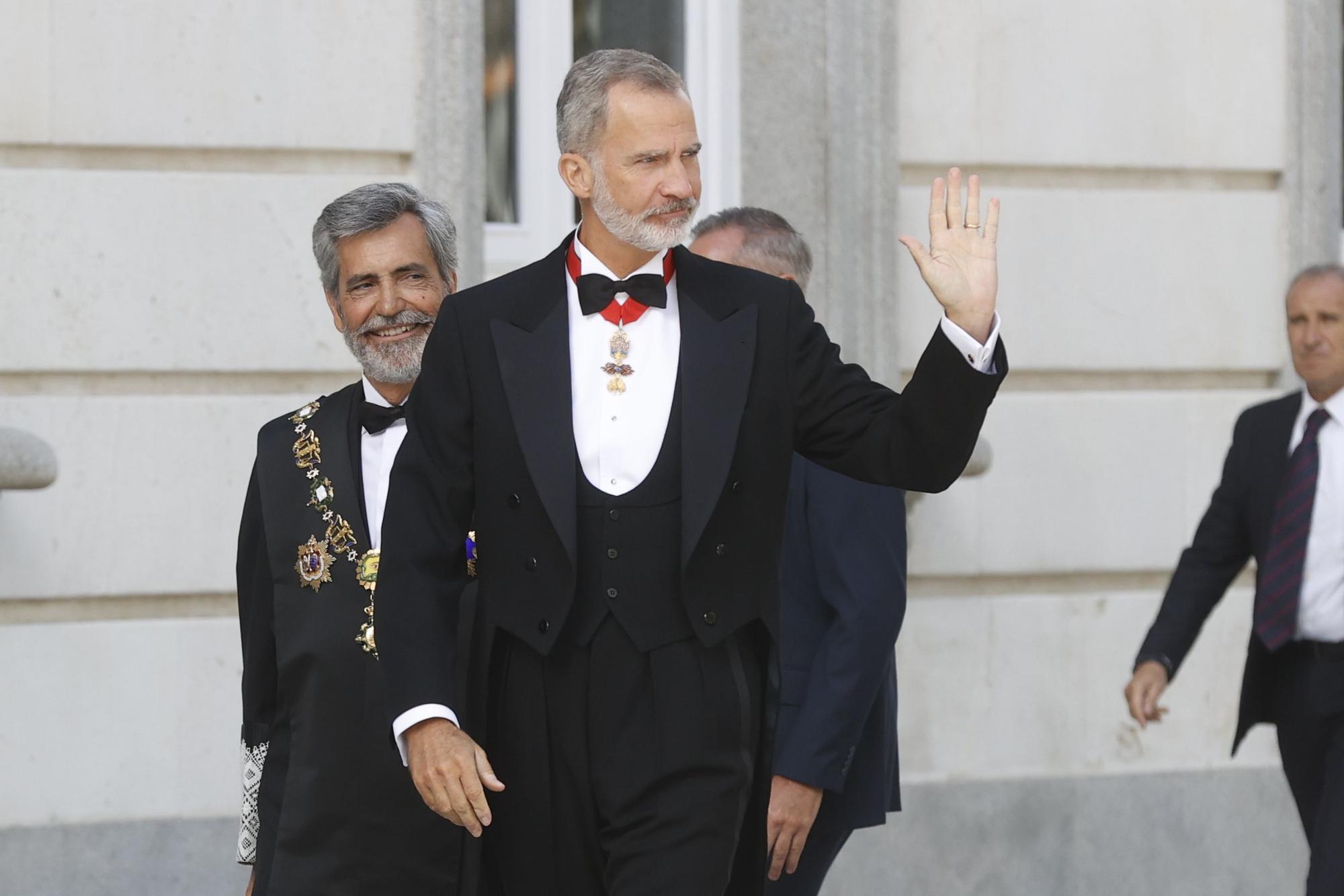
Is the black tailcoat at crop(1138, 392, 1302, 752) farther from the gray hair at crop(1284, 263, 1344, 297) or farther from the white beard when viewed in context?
the white beard

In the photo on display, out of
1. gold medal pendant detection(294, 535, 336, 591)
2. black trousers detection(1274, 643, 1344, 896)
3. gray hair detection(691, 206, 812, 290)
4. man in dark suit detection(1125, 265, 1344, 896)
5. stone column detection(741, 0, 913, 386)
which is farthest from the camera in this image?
stone column detection(741, 0, 913, 386)

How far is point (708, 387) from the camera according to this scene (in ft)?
10.3

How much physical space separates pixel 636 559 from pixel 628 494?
108 millimetres

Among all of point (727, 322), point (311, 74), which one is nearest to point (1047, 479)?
point (311, 74)

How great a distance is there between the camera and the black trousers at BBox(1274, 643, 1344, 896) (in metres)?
4.89

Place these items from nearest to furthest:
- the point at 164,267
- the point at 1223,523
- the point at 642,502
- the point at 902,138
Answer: the point at 642,502
the point at 1223,523
the point at 164,267
the point at 902,138

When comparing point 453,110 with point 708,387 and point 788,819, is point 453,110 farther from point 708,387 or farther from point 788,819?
point 708,387

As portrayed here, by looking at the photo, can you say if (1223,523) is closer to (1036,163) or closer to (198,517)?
(1036,163)

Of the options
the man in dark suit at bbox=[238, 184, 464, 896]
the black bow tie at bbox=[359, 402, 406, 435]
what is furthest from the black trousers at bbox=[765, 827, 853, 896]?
the black bow tie at bbox=[359, 402, 406, 435]

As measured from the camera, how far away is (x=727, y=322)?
3.22 meters

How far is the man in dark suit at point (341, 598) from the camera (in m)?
3.55

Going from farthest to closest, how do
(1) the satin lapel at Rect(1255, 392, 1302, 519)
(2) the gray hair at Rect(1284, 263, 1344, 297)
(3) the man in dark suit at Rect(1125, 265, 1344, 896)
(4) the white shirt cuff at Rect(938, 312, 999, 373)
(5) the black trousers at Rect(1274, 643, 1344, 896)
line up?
(2) the gray hair at Rect(1284, 263, 1344, 297)
(1) the satin lapel at Rect(1255, 392, 1302, 519)
(3) the man in dark suit at Rect(1125, 265, 1344, 896)
(5) the black trousers at Rect(1274, 643, 1344, 896)
(4) the white shirt cuff at Rect(938, 312, 999, 373)

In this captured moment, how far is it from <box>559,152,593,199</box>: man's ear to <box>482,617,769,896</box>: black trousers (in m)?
0.73

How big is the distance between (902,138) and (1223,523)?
5.93ft
